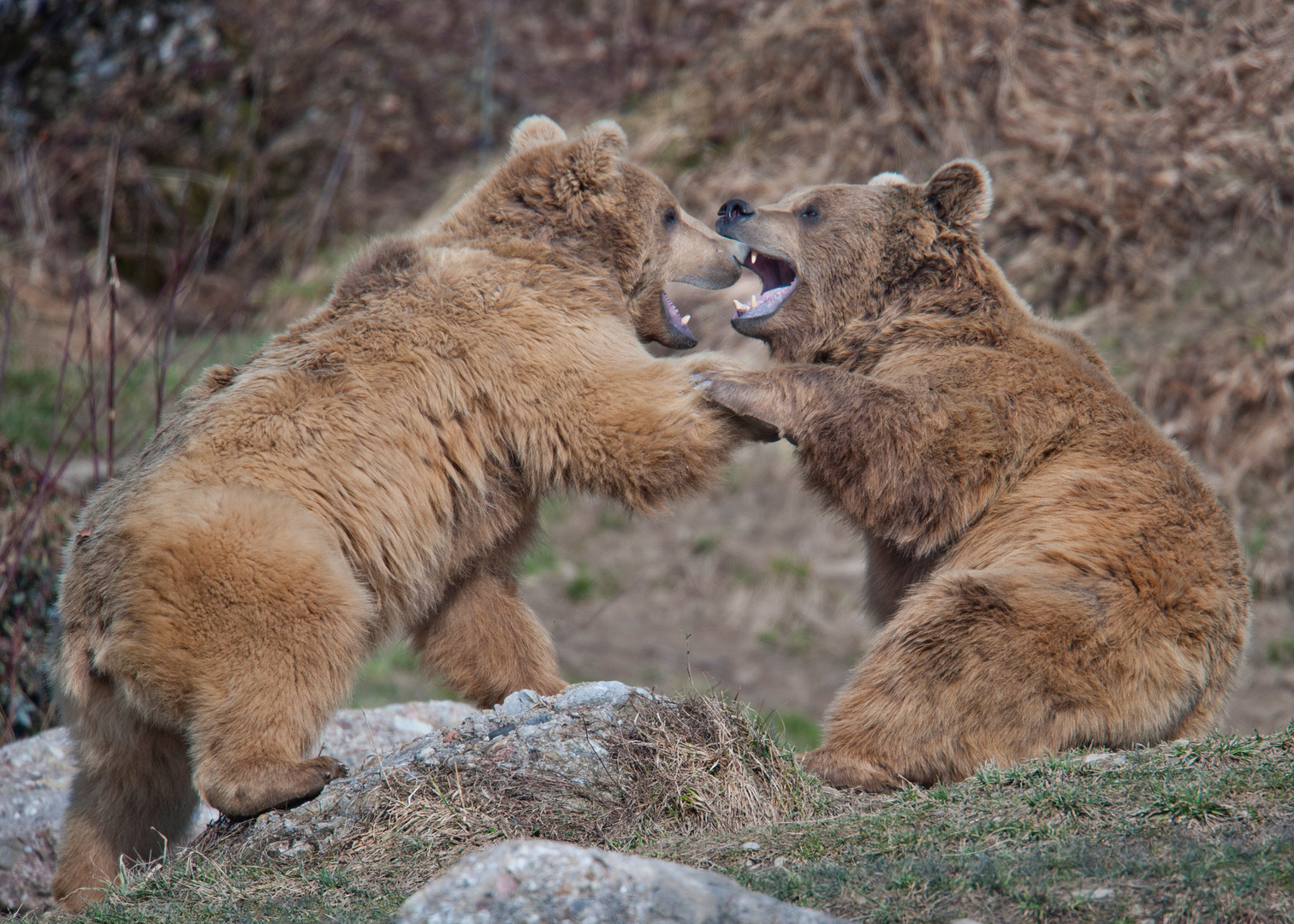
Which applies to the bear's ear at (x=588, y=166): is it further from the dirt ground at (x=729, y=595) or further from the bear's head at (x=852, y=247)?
the dirt ground at (x=729, y=595)

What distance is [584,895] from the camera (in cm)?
282

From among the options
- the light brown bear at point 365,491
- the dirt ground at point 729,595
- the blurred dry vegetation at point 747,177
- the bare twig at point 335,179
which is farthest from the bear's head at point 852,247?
the bare twig at point 335,179

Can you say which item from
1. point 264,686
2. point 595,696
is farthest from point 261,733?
point 595,696

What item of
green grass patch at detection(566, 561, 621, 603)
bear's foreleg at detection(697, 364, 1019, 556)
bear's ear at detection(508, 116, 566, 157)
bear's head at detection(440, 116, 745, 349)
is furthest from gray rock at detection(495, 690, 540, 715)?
green grass patch at detection(566, 561, 621, 603)

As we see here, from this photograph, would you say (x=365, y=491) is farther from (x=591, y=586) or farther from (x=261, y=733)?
(x=591, y=586)

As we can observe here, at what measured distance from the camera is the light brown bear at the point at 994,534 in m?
4.05

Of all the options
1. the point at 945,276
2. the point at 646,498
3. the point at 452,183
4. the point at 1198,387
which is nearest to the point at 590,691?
the point at 646,498

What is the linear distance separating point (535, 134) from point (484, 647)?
2.38 m

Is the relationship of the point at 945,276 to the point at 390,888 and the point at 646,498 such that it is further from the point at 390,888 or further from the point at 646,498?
the point at 390,888

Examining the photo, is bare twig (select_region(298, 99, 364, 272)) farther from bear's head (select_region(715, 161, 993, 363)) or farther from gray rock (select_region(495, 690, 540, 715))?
gray rock (select_region(495, 690, 540, 715))

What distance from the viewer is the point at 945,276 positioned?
5.12m

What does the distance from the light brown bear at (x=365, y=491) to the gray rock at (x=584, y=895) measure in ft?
3.87

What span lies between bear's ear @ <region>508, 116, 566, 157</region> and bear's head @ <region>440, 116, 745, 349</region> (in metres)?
0.03

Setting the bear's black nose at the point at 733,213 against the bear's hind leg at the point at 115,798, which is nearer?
the bear's hind leg at the point at 115,798
